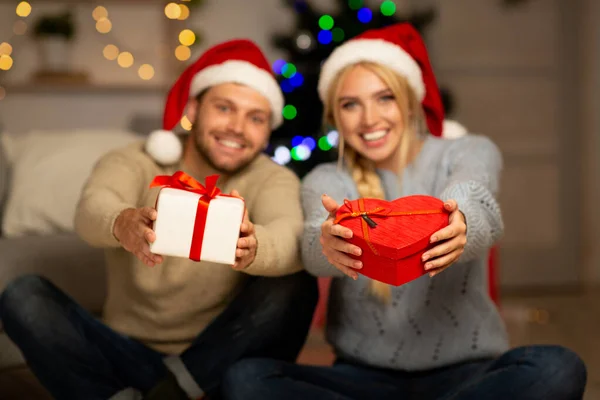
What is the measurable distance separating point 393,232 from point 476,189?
0.88ft

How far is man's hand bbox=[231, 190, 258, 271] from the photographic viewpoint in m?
1.22

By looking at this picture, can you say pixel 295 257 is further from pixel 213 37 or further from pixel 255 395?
pixel 213 37

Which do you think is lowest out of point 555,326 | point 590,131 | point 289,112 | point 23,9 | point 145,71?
point 555,326

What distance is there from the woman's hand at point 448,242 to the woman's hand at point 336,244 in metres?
0.12

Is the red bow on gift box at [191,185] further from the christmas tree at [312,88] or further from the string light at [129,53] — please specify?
the string light at [129,53]

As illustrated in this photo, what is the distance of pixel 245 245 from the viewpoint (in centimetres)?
123

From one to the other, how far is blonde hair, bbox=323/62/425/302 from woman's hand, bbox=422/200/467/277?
344 mm

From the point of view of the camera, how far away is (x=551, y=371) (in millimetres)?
1233

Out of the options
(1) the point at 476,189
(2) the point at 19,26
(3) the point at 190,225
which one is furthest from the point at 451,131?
(2) the point at 19,26

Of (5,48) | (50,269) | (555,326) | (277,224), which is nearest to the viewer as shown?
(277,224)

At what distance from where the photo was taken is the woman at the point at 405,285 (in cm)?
125

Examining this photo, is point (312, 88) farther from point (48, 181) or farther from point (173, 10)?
point (48, 181)

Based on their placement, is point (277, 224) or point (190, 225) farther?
point (277, 224)

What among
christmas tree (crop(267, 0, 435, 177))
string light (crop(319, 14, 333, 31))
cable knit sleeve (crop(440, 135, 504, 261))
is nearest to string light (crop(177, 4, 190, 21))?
christmas tree (crop(267, 0, 435, 177))
